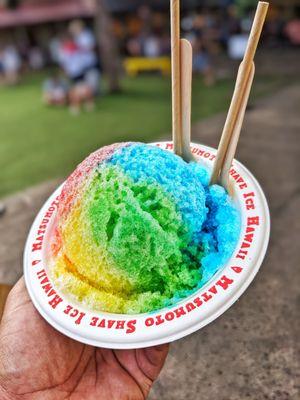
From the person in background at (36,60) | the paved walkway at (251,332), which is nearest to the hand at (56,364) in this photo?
the paved walkway at (251,332)

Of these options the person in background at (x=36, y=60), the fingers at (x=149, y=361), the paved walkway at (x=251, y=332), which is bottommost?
the person in background at (x=36, y=60)

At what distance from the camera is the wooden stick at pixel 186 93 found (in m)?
1.66

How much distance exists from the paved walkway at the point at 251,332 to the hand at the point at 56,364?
0.73 metres

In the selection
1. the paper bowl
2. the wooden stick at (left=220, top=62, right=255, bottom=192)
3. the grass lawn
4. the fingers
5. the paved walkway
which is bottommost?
the grass lawn

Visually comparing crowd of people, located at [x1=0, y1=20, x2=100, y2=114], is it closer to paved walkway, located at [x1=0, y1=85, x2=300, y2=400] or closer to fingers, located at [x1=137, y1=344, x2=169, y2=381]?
paved walkway, located at [x1=0, y1=85, x2=300, y2=400]

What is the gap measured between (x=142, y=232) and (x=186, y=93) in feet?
1.84

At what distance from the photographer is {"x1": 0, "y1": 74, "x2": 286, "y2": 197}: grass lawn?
20.6 ft

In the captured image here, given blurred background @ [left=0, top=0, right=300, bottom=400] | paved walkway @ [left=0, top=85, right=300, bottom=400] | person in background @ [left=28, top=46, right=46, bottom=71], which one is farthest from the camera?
person in background @ [left=28, top=46, right=46, bottom=71]

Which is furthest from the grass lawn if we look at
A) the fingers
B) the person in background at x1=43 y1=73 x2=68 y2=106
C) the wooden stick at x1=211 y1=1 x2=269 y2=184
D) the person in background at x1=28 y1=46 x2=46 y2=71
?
the person in background at x1=28 y1=46 x2=46 y2=71

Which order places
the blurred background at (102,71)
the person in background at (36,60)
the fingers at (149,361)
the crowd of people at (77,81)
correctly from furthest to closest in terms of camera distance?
the person in background at (36,60) → the crowd of people at (77,81) → the blurred background at (102,71) → the fingers at (149,361)

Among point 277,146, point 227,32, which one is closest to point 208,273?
point 277,146

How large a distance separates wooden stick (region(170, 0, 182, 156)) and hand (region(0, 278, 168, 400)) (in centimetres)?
87

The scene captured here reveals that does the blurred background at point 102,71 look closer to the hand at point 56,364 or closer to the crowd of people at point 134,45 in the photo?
the crowd of people at point 134,45

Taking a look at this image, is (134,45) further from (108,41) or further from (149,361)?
(149,361)
